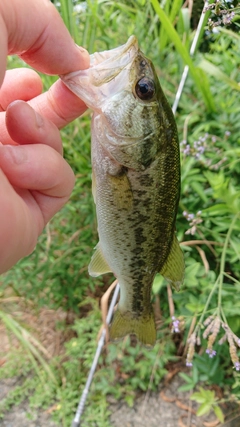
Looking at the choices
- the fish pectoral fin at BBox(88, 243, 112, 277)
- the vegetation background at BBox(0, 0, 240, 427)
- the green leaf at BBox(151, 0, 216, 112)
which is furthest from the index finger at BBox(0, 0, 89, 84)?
the vegetation background at BBox(0, 0, 240, 427)

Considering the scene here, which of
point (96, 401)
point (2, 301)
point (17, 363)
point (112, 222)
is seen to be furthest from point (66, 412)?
point (112, 222)

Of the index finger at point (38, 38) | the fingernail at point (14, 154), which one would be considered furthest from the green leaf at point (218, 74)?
the fingernail at point (14, 154)

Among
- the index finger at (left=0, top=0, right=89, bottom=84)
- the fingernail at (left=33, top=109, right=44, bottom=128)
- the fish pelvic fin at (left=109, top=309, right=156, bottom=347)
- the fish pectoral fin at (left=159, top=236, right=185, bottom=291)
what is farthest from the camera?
the fish pelvic fin at (left=109, top=309, right=156, bottom=347)

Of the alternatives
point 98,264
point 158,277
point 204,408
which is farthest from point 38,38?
point 204,408

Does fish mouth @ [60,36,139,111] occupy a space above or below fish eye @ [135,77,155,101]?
above

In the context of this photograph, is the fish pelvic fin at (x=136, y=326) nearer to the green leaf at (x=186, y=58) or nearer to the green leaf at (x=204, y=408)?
the green leaf at (x=204, y=408)

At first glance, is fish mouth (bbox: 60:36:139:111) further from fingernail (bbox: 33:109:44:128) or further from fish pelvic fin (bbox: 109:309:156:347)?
fish pelvic fin (bbox: 109:309:156:347)

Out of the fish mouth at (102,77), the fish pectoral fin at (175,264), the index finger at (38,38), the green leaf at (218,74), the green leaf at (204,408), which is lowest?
the green leaf at (204,408)
